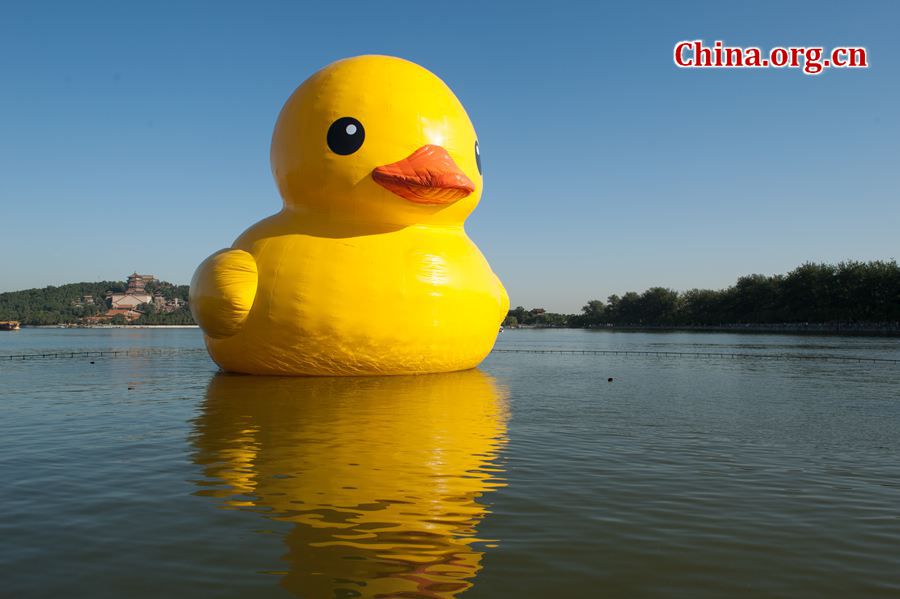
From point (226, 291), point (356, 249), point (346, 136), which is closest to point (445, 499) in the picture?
point (356, 249)

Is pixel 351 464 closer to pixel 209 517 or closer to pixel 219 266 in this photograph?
pixel 209 517

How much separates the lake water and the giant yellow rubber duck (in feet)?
8.51

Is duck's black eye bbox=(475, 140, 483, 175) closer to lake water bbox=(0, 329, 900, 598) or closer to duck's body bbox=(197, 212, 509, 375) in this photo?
duck's body bbox=(197, 212, 509, 375)

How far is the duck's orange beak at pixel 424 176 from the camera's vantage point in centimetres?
1594

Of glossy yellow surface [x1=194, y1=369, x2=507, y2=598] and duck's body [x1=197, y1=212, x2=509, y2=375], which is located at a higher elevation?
duck's body [x1=197, y1=212, x2=509, y2=375]

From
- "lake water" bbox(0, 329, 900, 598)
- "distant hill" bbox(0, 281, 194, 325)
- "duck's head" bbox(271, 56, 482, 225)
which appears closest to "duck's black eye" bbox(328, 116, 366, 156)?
"duck's head" bbox(271, 56, 482, 225)

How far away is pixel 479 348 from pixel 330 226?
529 centimetres

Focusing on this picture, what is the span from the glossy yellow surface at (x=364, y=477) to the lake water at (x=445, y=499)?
3cm

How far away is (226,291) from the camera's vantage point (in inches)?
620

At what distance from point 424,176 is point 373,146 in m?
1.49

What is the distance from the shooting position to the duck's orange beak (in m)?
15.9

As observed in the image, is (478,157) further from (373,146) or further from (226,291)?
(226,291)

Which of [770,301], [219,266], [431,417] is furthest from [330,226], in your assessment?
[770,301]

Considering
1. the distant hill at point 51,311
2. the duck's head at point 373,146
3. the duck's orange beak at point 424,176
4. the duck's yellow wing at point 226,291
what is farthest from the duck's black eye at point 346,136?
the distant hill at point 51,311
